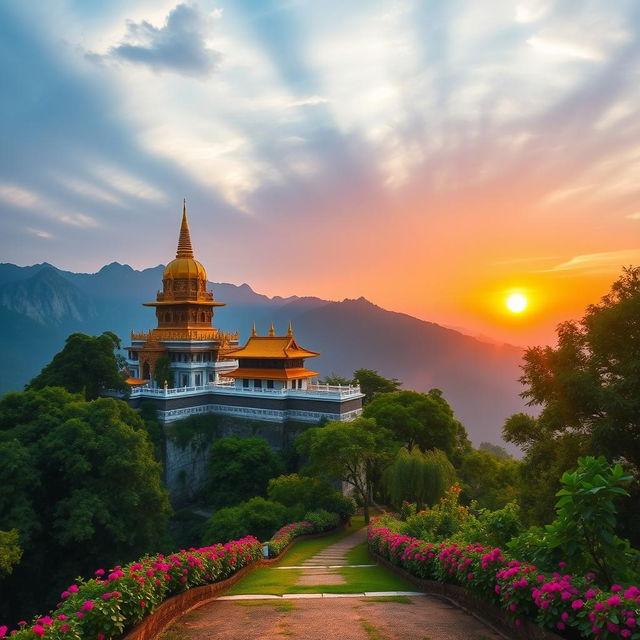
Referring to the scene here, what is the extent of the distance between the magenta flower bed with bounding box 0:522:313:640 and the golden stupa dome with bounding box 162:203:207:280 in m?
33.5

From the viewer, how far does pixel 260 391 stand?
32938 millimetres

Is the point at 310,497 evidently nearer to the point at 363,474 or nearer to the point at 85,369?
the point at 363,474

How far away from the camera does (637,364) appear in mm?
12148

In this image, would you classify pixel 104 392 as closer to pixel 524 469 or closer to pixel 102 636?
pixel 524 469

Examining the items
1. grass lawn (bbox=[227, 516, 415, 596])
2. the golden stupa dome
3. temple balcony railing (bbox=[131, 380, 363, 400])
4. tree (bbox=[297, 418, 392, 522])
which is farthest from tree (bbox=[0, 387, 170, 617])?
the golden stupa dome

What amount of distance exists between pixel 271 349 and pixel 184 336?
830 centimetres

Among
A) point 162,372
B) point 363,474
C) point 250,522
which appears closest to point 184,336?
point 162,372

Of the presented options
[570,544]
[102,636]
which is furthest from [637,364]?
[102,636]

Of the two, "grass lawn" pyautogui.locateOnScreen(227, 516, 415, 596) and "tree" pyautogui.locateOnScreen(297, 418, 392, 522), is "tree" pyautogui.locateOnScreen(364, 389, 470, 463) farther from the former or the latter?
"grass lawn" pyautogui.locateOnScreen(227, 516, 415, 596)

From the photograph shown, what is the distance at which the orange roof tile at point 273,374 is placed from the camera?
108 feet

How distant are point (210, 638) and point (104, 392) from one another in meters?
29.1

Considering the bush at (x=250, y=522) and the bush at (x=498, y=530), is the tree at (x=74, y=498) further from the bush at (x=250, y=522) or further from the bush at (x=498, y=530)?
the bush at (x=498, y=530)

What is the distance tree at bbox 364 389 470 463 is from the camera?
2964cm

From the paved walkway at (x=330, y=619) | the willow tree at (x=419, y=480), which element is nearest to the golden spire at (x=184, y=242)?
the willow tree at (x=419, y=480)
